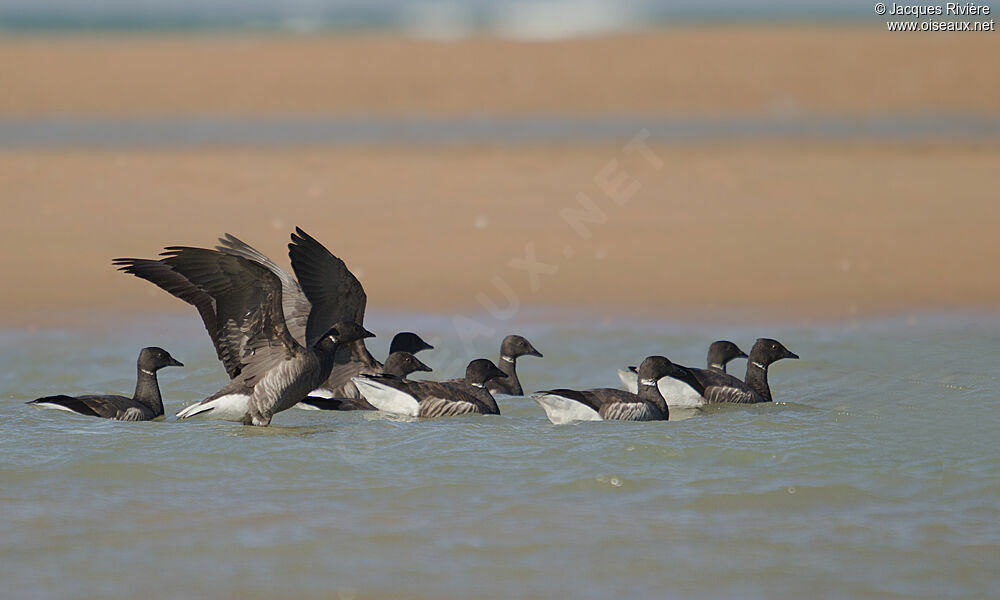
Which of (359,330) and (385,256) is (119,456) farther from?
(385,256)

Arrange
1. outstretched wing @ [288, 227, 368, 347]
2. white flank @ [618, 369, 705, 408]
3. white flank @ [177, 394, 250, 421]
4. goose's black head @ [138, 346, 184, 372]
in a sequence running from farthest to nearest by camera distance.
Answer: white flank @ [618, 369, 705, 408], outstretched wing @ [288, 227, 368, 347], goose's black head @ [138, 346, 184, 372], white flank @ [177, 394, 250, 421]

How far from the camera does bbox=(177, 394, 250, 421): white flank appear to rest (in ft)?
31.0

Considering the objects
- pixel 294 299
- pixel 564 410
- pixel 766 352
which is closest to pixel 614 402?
pixel 564 410

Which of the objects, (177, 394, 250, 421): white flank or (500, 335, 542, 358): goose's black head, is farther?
(500, 335, 542, 358): goose's black head

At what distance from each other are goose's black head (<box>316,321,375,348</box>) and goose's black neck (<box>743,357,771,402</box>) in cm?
317

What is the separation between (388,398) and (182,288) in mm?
1855

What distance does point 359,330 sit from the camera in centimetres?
992

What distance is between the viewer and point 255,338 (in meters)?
9.56

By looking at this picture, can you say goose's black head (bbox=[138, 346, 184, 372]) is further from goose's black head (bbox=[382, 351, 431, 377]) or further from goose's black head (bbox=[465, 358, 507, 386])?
goose's black head (bbox=[465, 358, 507, 386])

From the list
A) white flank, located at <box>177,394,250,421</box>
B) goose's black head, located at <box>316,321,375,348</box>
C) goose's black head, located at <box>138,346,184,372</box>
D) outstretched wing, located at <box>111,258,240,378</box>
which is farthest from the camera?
goose's black head, located at <box>138,346,184,372</box>

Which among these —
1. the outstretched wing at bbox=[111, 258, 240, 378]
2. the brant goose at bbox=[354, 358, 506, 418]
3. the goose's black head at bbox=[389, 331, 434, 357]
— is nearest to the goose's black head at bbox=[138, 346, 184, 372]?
the outstretched wing at bbox=[111, 258, 240, 378]

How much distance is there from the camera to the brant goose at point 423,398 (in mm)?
9938

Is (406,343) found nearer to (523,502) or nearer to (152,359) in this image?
(152,359)

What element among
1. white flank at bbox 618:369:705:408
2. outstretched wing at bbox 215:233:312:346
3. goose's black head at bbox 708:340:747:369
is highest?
outstretched wing at bbox 215:233:312:346
